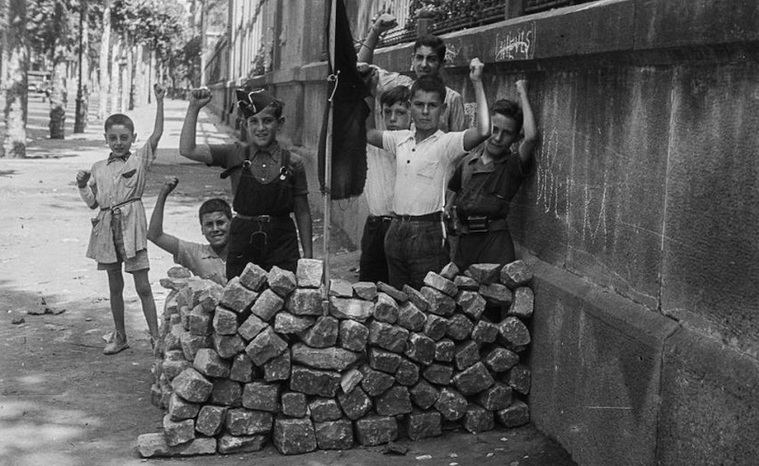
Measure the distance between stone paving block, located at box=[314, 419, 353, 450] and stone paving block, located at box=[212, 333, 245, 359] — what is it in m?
0.54

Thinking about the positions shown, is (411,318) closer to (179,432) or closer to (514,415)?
(514,415)

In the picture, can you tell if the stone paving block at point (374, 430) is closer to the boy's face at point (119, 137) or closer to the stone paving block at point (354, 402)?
the stone paving block at point (354, 402)

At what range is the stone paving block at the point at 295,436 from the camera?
5098 mm

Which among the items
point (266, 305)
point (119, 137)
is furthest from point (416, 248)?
point (119, 137)

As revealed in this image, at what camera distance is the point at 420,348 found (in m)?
5.21

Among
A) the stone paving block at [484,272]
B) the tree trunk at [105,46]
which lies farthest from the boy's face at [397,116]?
the tree trunk at [105,46]

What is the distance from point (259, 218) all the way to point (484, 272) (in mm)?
1506

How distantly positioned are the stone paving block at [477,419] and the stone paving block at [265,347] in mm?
1039

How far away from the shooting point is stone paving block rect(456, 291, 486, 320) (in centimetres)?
536

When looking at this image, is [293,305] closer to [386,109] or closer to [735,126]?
[386,109]

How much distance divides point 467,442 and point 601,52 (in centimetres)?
202

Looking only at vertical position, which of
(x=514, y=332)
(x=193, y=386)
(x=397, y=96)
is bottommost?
(x=193, y=386)

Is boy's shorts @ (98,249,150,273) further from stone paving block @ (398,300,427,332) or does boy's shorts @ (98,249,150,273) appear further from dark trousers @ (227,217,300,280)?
stone paving block @ (398,300,427,332)

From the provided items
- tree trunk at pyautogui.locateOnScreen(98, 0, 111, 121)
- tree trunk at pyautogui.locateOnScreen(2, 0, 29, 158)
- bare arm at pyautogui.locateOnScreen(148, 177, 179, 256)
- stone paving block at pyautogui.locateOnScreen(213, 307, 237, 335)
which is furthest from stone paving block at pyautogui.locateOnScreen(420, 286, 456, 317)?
tree trunk at pyautogui.locateOnScreen(98, 0, 111, 121)
